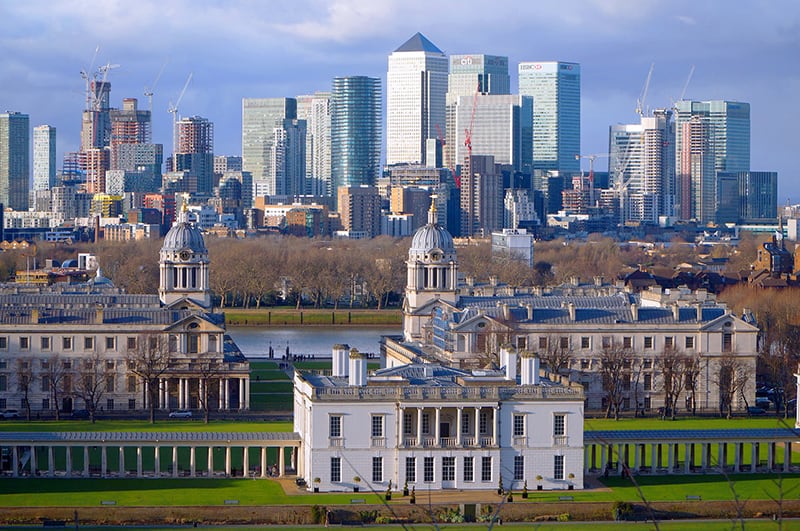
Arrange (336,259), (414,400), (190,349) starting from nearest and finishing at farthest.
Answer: (414,400) < (190,349) < (336,259)

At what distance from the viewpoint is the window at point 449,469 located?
6006 cm

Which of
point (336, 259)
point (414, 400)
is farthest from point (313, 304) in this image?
point (414, 400)

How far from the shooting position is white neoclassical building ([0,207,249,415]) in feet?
276

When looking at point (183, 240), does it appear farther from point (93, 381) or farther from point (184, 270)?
point (93, 381)

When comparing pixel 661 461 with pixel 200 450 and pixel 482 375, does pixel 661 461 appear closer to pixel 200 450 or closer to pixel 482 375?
pixel 482 375

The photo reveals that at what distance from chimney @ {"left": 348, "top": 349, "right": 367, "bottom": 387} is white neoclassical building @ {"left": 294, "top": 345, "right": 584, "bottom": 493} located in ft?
0.10

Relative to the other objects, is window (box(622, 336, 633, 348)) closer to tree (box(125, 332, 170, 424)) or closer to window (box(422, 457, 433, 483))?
tree (box(125, 332, 170, 424))

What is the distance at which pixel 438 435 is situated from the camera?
60.2m

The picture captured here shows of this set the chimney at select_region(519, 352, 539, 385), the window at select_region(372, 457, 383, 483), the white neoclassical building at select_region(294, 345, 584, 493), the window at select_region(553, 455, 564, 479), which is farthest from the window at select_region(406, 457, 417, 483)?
the chimney at select_region(519, 352, 539, 385)

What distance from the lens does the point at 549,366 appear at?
84.1 metres

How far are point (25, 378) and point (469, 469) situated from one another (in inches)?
1130

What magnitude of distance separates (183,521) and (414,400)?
8820 millimetres

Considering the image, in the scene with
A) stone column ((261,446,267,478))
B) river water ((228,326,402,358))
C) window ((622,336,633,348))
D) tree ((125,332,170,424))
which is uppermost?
window ((622,336,633,348))

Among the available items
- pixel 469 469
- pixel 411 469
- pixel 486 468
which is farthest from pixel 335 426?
pixel 486 468
